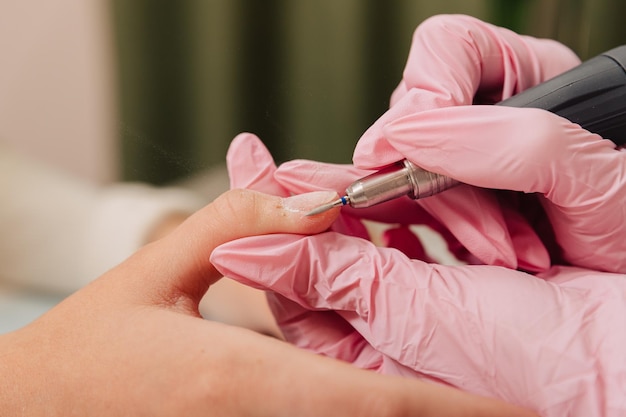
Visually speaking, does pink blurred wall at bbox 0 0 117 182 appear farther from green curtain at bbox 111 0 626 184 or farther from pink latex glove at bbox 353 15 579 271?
pink latex glove at bbox 353 15 579 271

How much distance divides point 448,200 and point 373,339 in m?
0.19

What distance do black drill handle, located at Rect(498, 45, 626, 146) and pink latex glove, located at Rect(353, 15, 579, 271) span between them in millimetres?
92

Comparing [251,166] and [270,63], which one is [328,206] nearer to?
[251,166]

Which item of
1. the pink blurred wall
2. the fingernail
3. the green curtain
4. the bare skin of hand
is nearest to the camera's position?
the bare skin of hand

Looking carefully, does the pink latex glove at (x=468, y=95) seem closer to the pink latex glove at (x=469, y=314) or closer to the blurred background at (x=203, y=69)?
the pink latex glove at (x=469, y=314)

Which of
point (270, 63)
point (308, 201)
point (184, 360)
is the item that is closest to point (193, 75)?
point (270, 63)

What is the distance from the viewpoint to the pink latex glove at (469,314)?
20.4 inches

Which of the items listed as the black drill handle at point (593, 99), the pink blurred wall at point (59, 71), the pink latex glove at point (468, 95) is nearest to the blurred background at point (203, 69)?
the pink blurred wall at point (59, 71)

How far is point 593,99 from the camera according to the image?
607 mm

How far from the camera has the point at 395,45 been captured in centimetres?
100

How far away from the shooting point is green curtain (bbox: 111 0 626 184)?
91 cm

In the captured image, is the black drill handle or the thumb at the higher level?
the black drill handle

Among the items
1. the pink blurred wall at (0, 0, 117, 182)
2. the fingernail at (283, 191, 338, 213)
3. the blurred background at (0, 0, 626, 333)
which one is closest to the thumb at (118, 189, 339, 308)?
the fingernail at (283, 191, 338, 213)

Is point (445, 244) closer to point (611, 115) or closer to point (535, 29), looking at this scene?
point (611, 115)
